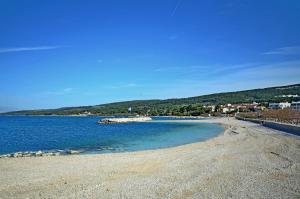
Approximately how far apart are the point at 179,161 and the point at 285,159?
534 cm

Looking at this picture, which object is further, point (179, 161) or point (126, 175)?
point (179, 161)

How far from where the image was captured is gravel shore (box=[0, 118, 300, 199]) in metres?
11.0

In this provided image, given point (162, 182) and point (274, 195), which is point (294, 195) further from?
point (162, 182)

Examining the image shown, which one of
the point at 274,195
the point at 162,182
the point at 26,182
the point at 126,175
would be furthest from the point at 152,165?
the point at 274,195

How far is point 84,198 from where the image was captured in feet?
34.2

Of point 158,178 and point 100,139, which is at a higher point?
point 158,178

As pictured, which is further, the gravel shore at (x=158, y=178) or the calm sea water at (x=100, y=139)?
the calm sea water at (x=100, y=139)

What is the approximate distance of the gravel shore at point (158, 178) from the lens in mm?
11000

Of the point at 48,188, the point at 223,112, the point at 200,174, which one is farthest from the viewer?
the point at 223,112

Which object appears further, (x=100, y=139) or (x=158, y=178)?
(x=100, y=139)

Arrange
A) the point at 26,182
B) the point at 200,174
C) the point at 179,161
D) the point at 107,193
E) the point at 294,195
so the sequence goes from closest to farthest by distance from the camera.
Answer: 1. the point at 294,195
2. the point at 107,193
3. the point at 26,182
4. the point at 200,174
5. the point at 179,161

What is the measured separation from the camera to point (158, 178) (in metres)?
13.5

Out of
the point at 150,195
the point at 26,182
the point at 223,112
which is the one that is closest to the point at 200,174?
the point at 150,195

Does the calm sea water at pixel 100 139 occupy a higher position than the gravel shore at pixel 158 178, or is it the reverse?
the gravel shore at pixel 158 178
